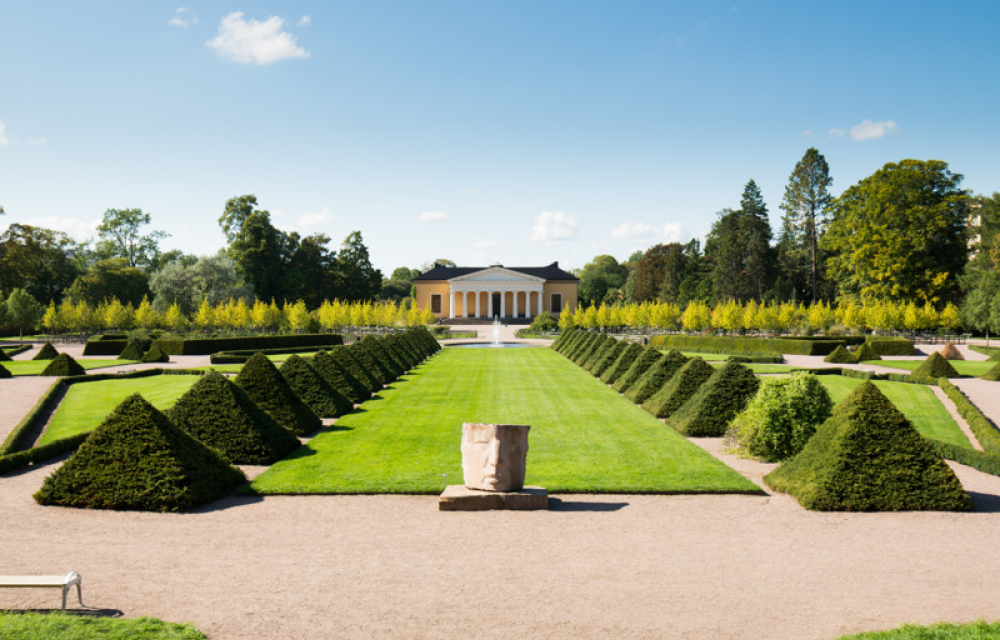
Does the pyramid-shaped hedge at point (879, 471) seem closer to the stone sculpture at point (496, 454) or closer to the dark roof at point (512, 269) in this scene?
the stone sculpture at point (496, 454)

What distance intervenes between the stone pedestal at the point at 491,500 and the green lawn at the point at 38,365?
2935cm

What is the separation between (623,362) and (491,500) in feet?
57.8

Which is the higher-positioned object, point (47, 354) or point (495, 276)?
point (495, 276)

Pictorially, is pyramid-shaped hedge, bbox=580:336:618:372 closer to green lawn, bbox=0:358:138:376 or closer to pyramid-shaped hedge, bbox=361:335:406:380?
pyramid-shaped hedge, bbox=361:335:406:380

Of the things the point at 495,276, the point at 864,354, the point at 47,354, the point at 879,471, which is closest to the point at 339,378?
the point at 879,471

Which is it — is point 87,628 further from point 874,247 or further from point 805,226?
point 805,226

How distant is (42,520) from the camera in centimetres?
1012

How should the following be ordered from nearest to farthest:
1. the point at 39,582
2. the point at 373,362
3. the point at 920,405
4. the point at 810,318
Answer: the point at 39,582
the point at 920,405
the point at 373,362
the point at 810,318

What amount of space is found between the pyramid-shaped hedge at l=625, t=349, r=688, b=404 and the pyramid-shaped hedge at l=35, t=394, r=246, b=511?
1434 centimetres

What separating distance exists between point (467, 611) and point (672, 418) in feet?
41.0

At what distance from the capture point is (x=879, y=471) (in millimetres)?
10758

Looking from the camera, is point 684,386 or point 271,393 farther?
point 684,386

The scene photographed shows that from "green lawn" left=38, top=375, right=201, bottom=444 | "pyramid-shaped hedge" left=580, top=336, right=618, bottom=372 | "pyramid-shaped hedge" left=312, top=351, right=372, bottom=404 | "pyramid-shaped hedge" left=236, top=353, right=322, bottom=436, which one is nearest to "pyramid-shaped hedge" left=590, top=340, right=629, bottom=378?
"pyramid-shaped hedge" left=580, top=336, right=618, bottom=372

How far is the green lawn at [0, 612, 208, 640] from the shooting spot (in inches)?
243
